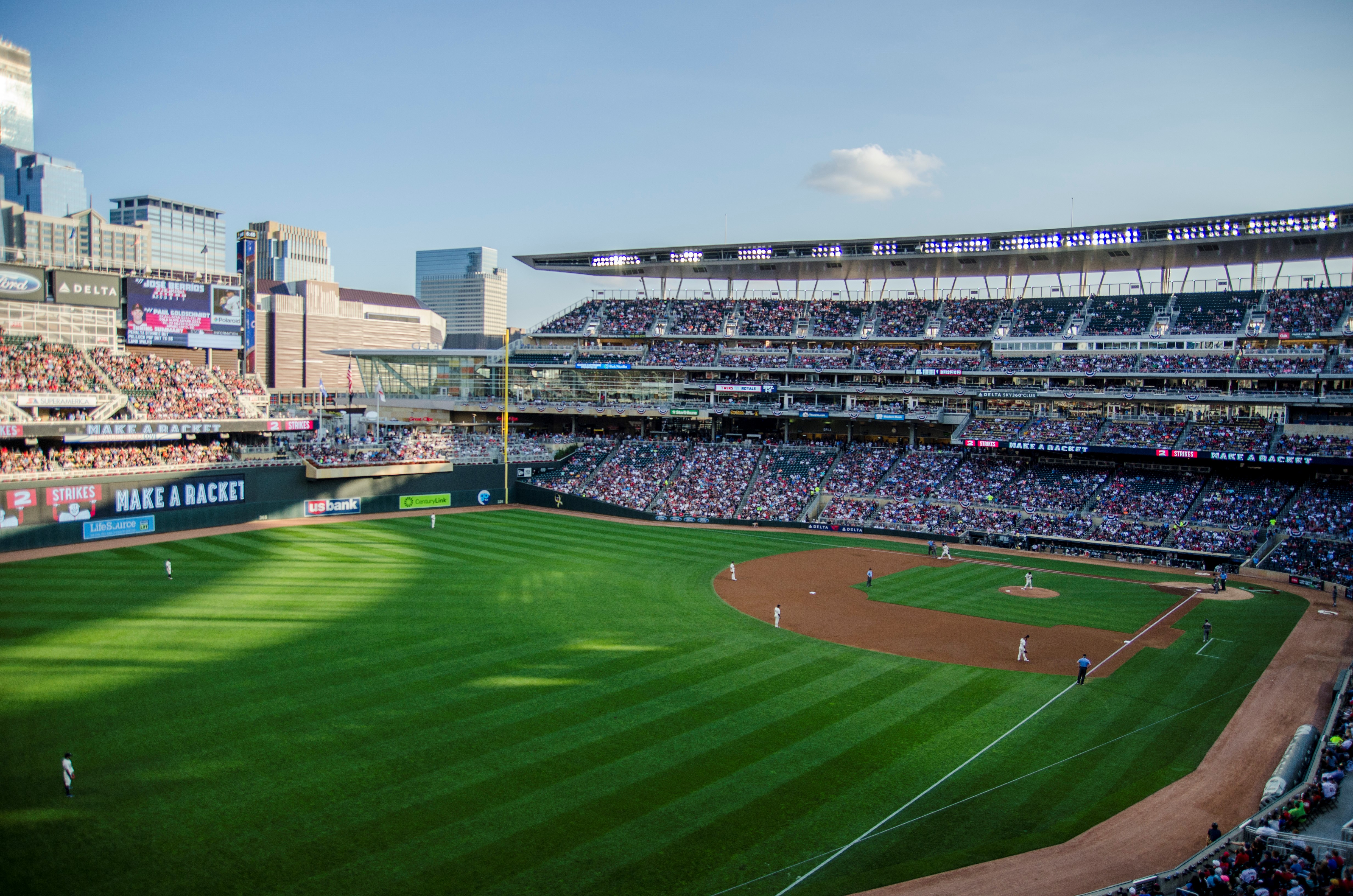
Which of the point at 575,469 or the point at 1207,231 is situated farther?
the point at 575,469

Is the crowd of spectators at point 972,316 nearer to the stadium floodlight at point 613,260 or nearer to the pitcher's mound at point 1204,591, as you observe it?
the stadium floodlight at point 613,260

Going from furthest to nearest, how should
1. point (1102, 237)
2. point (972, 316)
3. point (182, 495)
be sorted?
point (972, 316), point (1102, 237), point (182, 495)

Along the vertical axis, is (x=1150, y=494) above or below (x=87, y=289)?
below

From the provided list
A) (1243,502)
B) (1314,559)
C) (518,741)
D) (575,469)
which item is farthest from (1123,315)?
(518,741)

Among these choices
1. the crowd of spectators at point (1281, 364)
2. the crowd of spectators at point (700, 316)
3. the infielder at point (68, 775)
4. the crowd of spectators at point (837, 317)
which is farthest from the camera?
the crowd of spectators at point (700, 316)

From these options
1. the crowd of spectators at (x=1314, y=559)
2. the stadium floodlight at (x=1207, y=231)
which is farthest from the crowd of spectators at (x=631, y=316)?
the crowd of spectators at (x=1314, y=559)

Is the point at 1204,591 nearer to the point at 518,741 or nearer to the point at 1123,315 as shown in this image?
the point at 1123,315

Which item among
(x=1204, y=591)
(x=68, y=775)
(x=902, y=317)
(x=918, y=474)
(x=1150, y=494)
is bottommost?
(x=1204, y=591)

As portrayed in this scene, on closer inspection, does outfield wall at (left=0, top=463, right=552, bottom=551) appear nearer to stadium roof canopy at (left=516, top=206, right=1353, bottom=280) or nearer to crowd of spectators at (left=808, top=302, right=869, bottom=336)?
stadium roof canopy at (left=516, top=206, right=1353, bottom=280)
